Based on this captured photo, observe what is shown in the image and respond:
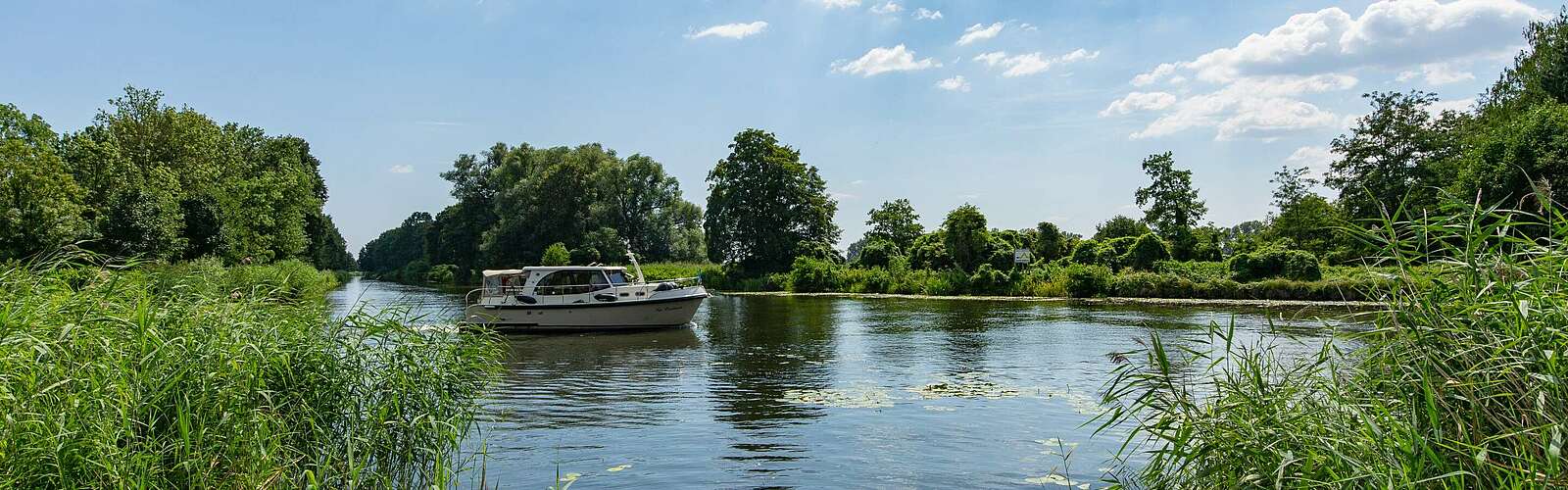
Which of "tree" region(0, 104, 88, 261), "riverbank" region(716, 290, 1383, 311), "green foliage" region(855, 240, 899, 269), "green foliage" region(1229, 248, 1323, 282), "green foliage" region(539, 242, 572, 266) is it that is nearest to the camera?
"tree" region(0, 104, 88, 261)

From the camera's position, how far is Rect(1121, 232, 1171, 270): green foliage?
38438 mm

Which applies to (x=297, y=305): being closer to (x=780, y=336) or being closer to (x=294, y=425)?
(x=294, y=425)

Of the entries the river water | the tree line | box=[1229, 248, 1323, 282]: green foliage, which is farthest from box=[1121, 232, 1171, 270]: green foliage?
the tree line

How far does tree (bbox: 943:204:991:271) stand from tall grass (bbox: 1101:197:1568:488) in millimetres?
38991

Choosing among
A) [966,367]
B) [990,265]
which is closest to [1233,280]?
[990,265]

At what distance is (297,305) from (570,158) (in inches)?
2312

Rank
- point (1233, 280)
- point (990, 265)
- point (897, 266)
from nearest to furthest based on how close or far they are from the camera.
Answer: point (1233, 280), point (990, 265), point (897, 266)

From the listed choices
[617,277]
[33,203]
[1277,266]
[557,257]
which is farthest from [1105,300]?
[33,203]

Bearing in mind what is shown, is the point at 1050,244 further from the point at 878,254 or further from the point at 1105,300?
the point at 1105,300

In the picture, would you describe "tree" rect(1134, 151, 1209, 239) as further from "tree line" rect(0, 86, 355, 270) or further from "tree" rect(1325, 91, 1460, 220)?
"tree line" rect(0, 86, 355, 270)

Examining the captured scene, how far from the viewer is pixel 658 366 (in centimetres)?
1662

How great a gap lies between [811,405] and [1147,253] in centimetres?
3038

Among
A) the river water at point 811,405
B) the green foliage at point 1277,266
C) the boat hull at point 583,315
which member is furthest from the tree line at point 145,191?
the green foliage at point 1277,266

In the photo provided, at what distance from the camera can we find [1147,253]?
1516 inches
